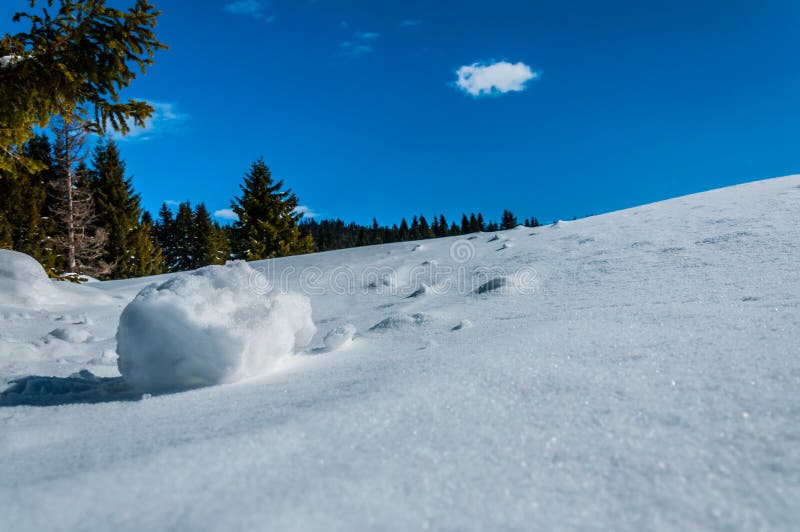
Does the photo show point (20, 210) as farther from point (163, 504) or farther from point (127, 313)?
point (163, 504)

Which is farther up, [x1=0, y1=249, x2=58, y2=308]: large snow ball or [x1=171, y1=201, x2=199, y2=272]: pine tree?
[x1=171, y1=201, x2=199, y2=272]: pine tree

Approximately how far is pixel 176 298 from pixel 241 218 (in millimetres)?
22744

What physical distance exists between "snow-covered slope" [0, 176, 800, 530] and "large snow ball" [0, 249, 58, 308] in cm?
276

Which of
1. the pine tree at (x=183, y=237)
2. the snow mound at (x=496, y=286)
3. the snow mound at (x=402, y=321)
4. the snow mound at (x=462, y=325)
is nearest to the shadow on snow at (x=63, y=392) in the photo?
the snow mound at (x=402, y=321)

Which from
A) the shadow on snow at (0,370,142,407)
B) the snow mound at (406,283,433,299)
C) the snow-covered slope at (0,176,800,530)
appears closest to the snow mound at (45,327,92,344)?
the snow-covered slope at (0,176,800,530)

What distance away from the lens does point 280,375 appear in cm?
180


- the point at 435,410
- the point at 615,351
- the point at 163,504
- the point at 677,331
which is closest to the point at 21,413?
the point at 163,504

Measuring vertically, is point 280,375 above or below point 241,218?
below

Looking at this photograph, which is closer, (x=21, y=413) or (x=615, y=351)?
(x=615, y=351)

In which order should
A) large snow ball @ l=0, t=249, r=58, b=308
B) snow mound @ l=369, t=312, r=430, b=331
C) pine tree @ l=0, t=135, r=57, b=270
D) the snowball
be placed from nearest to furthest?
the snowball
snow mound @ l=369, t=312, r=430, b=331
large snow ball @ l=0, t=249, r=58, b=308
pine tree @ l=0, t=135, r=57, b=270

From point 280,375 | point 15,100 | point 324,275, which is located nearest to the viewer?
point 280,375

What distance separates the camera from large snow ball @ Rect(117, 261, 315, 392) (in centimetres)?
175

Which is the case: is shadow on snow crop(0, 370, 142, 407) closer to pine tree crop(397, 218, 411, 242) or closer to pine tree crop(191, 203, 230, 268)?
pine tree crop(191, 203, 230, 268)

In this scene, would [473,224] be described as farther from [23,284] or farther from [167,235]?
[23,284]
